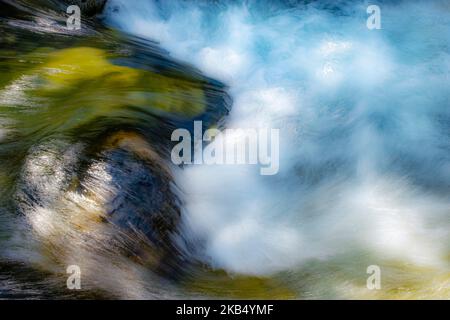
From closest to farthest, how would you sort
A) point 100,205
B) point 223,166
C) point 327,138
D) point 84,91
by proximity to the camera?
point 100,205 < point 223,166 < point 84,91 < point 327,138

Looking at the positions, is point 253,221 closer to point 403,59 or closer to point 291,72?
point 291,72

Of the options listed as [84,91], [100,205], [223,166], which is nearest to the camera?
[100,205]

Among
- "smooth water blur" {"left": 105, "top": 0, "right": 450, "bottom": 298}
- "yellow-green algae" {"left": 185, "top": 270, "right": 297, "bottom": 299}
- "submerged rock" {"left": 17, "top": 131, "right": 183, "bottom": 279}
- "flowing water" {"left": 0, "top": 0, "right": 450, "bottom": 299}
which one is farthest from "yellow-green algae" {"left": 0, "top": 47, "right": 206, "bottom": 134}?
"yellow-green algae" {"left": 185, "top": 270, "right": 297, "bottom": 299}

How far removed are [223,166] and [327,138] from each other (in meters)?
1.93

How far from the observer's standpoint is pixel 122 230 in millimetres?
5043

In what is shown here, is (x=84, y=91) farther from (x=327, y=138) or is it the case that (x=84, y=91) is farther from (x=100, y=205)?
(x=327, y=138)

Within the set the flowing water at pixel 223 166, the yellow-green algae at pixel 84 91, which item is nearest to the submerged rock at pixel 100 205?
the flowing water at pixel 223 166

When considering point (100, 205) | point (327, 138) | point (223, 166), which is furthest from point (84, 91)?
point (327, 138)

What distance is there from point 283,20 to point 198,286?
29.1 ft

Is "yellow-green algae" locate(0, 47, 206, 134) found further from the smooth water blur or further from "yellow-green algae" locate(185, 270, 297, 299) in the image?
"yellow-green algae" locate(185, 270, 297, 299)

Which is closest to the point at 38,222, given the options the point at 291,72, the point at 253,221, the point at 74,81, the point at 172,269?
the point at 172,269

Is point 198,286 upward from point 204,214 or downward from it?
downward

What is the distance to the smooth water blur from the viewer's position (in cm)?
557

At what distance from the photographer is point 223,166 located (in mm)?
7121
